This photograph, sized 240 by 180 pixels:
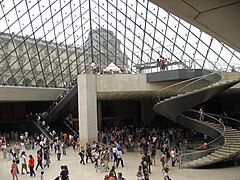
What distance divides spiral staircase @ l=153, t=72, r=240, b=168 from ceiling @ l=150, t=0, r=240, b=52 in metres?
11.3

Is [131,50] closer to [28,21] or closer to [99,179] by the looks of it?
[28,21]

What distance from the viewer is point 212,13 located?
5.23m

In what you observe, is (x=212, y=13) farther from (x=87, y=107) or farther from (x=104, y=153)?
(x=87, y=107)

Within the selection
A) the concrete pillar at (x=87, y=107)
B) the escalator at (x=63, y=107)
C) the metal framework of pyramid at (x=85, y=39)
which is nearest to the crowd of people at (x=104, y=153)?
the concrete pillar at (x=87, y=107)

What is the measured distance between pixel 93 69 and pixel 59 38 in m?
12.6

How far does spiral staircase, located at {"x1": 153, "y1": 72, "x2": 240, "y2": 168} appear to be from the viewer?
16.5 m

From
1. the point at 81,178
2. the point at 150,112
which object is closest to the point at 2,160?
the point at 81,178

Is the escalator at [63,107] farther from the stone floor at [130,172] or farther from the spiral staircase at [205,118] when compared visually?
the stone floor at [130,172]

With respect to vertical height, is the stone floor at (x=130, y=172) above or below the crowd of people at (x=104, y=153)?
below

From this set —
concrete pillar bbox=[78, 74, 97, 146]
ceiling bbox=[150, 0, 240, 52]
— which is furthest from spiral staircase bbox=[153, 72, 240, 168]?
ceiling bbox=[150, 0, 240, 52]

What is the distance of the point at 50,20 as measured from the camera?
3534cm

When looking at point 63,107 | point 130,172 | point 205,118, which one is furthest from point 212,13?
point 63,107

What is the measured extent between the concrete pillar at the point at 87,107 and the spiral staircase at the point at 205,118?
189 inches

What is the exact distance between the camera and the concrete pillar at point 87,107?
23922 mm
